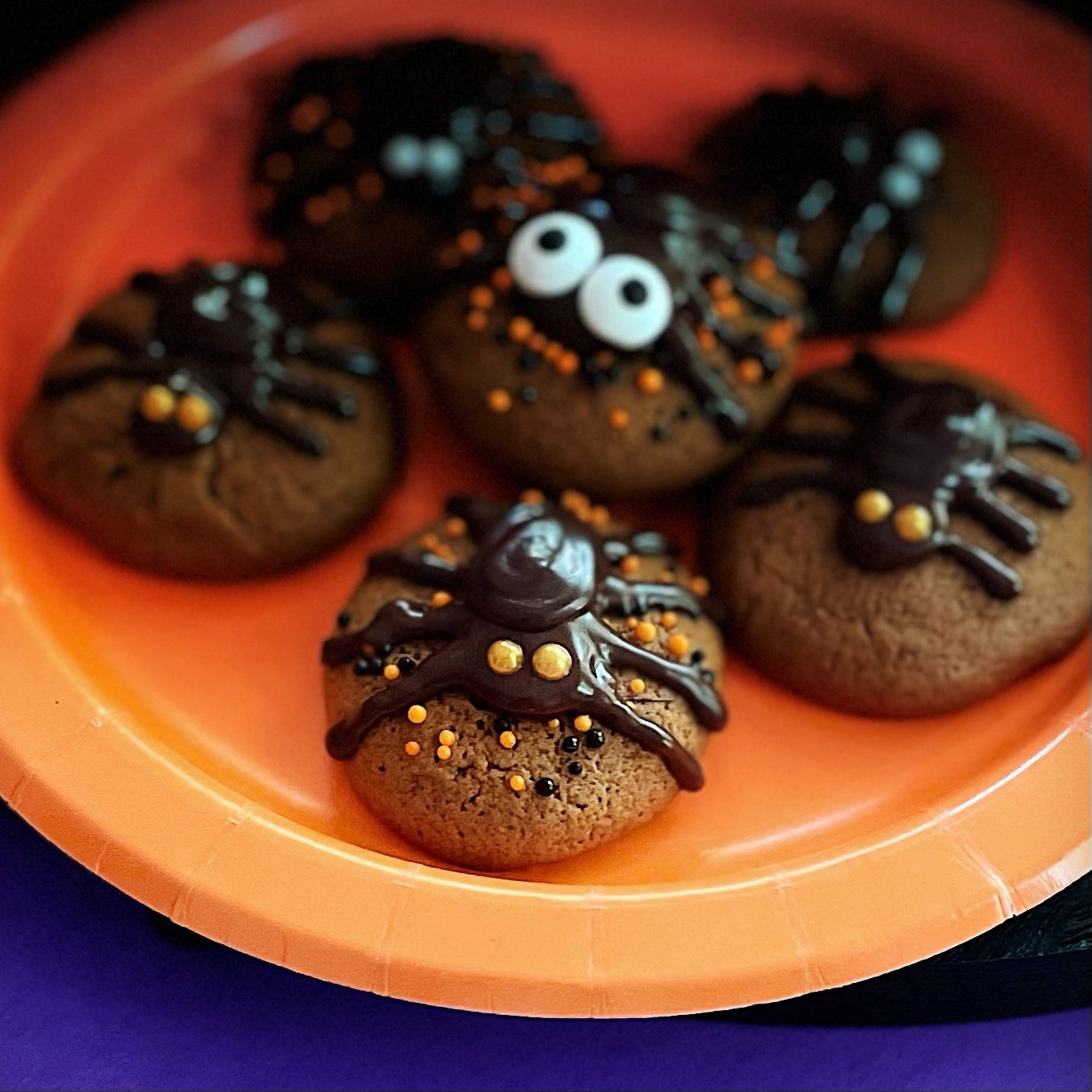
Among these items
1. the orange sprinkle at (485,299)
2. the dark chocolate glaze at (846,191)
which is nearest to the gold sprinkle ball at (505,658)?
the orange sprinkle at (485,299)

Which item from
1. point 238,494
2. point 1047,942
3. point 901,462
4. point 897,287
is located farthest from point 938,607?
point 238,494

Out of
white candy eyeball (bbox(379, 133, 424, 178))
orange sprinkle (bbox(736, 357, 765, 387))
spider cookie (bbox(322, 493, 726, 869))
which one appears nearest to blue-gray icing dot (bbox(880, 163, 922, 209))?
orange sprinkle (bbox(736, 357, 765, 387))

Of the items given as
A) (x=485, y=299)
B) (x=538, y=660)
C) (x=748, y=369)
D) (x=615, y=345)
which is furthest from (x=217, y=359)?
(x=748, y=369)

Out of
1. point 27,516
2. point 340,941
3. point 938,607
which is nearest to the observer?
point 340,941

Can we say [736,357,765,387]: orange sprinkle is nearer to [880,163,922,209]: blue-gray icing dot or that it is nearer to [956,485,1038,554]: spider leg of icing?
[956,485,1038,554]: spider leg of icing

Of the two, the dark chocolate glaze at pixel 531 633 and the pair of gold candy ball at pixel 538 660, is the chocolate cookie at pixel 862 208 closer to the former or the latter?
the dark chocolate glaze at pixel 531 633

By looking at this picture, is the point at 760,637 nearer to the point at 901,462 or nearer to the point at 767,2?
the point at 901,462
